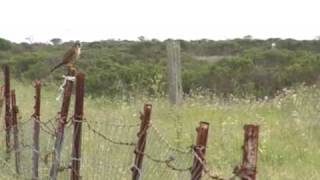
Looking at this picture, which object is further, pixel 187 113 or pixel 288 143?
pixel 187 113

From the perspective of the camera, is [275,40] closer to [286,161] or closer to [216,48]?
[216,48]

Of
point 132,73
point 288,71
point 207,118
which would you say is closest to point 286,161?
point 207,118

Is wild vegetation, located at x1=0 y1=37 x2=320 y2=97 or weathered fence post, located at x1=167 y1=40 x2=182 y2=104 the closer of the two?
weathered fence post, located at x1=167 y1=40 x2=182 y2=104

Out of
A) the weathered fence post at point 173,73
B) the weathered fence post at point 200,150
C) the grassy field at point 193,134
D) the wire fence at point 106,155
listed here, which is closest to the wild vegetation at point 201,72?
the weathered fence post at point 173,73

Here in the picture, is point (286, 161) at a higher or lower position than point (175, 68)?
lower

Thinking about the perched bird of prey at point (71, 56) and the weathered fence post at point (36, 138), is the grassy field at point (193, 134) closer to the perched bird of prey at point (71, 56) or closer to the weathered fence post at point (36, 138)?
the weathered fence post at point (36, 138)

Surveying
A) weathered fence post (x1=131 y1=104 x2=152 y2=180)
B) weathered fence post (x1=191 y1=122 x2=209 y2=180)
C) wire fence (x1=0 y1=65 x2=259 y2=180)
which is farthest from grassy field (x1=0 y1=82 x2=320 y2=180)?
weathered fence post (x1=191 y1=122 x2=209 y2=180)

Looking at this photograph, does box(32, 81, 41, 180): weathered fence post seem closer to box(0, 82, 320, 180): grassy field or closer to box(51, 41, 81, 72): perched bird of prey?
box(0, 82, 320, 180): grassy field

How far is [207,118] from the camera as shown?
33.0 feet

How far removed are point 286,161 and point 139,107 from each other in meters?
3.25

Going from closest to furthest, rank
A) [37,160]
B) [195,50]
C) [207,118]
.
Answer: [37,160] < [207,118] < [195,50]

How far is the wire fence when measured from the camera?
12.3ft

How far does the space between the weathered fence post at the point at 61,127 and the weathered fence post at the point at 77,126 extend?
0.98 ft

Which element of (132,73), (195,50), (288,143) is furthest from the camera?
(195,50)
